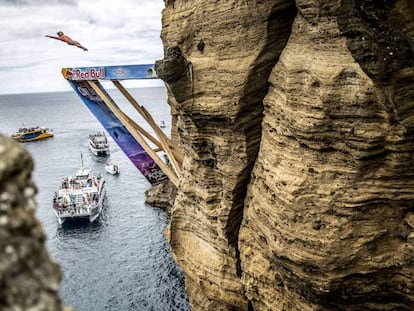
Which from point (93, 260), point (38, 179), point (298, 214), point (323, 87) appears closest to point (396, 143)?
point (323, 87)

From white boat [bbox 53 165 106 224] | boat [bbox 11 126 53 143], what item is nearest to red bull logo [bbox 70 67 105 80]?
white boat [bbox 53 165 106 224]

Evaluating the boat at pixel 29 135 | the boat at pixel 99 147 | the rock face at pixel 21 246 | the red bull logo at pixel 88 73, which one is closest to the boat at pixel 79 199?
the red bull logo at pixel 88 73

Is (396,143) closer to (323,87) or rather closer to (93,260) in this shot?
(323,87)

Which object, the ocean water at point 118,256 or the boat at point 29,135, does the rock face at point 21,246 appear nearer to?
the ocean water at point 118,256

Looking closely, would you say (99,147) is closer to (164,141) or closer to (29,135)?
Answer: (29,135)

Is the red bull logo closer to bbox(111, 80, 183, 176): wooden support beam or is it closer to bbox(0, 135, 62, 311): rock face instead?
bbox(111, 80, 183, 176): wooden support beam

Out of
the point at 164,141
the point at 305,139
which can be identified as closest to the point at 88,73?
the point at 164,141
